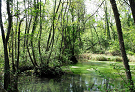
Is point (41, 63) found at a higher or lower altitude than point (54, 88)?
higher

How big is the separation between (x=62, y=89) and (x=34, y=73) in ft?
9.36

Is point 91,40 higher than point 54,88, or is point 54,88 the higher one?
point 91,40

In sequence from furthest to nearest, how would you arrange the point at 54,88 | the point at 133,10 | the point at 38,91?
1. the point at 54,88
2. the point at 38,91
3. the point at 133,10

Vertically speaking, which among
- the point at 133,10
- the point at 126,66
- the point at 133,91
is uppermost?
the point at 133,10

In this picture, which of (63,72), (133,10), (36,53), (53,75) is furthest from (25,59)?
(133,10)

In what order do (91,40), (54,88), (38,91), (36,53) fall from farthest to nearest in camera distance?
1. (91,40)
2. (36,53)
3. (54,88)
4. (38,91)

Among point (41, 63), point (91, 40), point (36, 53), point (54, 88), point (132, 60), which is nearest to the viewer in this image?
point (54, 88)

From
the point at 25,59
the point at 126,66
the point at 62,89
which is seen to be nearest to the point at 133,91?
the point at 126,66

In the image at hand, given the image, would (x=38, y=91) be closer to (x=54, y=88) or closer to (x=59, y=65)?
(x=54, y=88)

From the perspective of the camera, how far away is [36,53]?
772 cm

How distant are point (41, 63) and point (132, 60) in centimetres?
1089

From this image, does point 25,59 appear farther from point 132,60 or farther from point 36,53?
point 132,60

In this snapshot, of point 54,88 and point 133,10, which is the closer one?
point 133,10

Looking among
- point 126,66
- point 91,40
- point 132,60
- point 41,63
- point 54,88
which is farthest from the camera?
point 91,40
